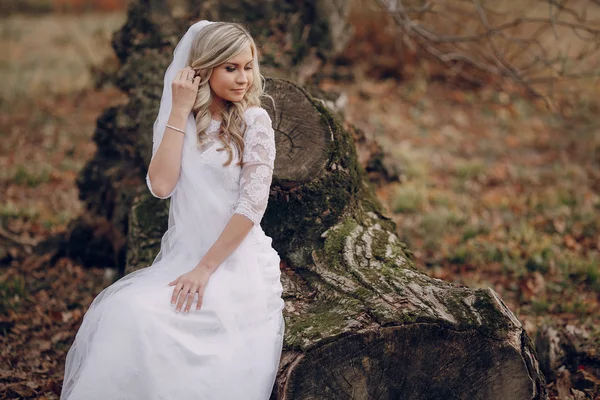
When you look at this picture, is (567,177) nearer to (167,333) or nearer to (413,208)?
(413,208)

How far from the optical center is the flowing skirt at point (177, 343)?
3029mm

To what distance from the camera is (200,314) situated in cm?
321

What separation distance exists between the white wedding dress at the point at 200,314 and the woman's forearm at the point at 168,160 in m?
0.06

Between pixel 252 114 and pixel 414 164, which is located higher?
pixel 252 114

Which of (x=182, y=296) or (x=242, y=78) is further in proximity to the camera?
(x=242, y=78)

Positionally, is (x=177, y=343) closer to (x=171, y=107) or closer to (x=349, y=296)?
(x=349, y=296)

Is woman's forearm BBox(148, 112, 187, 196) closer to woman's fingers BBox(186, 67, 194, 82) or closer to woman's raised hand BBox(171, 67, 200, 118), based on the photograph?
woman's raised hand BBox(171, 67, 200, 118)

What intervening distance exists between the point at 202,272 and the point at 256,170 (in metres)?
0.61

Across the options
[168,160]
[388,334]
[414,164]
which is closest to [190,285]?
[168,160]

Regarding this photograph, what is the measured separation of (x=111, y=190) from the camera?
602 centimetres

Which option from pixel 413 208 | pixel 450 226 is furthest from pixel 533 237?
pixel 413 208

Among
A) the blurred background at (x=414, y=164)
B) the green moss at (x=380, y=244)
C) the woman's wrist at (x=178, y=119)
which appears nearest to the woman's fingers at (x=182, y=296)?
the woman's wrist at (x=178, y=119)

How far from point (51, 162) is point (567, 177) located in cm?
725

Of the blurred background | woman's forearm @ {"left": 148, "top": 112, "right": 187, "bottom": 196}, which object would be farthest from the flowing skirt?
the blurred background
